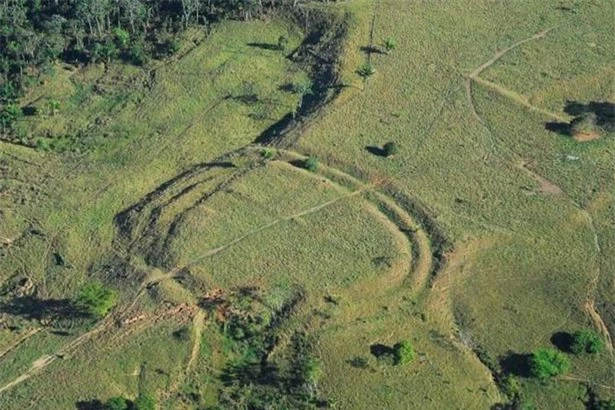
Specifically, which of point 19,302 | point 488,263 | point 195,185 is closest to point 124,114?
point 195,185

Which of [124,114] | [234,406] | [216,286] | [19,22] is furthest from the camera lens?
[19,22]

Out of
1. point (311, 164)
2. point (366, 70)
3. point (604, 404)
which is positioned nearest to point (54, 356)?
point (311, 164)

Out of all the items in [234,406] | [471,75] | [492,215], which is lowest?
[234,406]

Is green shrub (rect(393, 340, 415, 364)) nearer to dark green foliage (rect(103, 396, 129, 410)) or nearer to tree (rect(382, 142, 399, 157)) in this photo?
dark green foliage (rect(103, 396, 129, 410))

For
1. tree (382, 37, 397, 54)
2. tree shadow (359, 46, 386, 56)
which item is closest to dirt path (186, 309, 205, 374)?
tree shadow (359, 46, 386, 56)

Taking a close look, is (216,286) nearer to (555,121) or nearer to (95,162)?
(95,162)

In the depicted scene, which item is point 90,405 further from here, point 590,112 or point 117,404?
point 590,112
